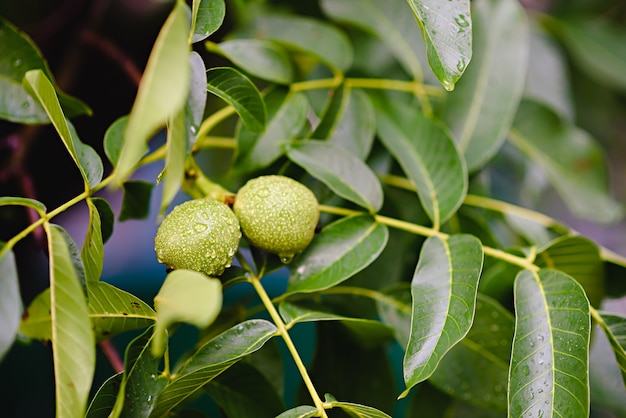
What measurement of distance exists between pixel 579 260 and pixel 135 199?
0.48 meters

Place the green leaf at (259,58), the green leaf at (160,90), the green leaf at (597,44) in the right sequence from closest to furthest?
1. the green leaf at (160,90)
2. the green leaf at (259,58)
3. the green leaf at (597,44)

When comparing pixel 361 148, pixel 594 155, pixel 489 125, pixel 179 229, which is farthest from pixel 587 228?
pixel 179 229

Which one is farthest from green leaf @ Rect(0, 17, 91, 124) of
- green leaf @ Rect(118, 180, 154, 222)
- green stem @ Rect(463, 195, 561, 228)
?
green stem @ Rect(463, 195, 561, 228)

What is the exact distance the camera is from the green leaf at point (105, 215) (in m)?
0.53

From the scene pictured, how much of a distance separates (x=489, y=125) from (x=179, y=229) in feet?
1.47

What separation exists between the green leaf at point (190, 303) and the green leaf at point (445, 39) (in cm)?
25

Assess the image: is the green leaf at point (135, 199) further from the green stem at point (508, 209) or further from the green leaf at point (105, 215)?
the green stem at point (508, 209)

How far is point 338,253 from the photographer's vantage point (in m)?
Result: 0.60

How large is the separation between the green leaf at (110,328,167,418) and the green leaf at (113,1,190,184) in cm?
18

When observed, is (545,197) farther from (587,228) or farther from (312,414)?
(312,414)

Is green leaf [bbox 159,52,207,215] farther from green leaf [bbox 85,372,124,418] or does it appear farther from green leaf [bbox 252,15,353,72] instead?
→ green leaf [bbox 252,15,353,72]

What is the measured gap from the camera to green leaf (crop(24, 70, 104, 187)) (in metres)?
0.49

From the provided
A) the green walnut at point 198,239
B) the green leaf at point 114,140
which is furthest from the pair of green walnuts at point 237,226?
the green leaf at point 114,140

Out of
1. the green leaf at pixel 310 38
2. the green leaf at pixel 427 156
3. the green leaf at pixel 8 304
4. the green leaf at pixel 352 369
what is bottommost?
the green leaf at pixel 352 369
